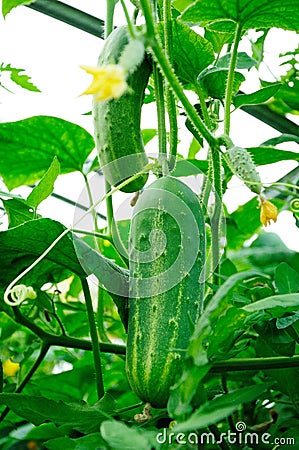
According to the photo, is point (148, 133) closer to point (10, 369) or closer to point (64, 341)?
point (64, 341)

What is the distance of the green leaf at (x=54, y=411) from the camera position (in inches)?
24.8

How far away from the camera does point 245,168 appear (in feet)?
1.93

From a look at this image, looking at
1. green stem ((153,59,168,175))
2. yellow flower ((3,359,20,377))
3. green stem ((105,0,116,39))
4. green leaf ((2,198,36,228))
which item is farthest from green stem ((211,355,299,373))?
yellow flower ((3,359,20,377))

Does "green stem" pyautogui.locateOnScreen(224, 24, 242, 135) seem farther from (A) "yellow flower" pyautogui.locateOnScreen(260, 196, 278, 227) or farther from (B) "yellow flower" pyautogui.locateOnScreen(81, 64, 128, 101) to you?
(B) "yellow flower" pyautogui.locateOnScreen(81, 64, 128, 101)

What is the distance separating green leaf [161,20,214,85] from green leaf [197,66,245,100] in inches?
0.5

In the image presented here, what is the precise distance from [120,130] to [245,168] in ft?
0.64

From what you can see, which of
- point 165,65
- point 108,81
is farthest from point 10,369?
point 108,81

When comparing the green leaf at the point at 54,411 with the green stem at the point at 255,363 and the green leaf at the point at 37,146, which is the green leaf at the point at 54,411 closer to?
the green stem at the point at 255,363

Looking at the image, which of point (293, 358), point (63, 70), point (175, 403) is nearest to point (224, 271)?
point (293, 358)

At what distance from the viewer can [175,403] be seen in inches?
17.9

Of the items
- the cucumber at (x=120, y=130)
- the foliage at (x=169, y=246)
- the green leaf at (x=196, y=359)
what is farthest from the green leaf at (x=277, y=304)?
the cucumber at (x=120, y=130)

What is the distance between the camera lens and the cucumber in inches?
29.1

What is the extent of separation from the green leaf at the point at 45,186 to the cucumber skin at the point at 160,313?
122 millimetres

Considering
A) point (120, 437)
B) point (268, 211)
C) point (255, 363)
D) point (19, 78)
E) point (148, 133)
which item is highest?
point (148, 133)
